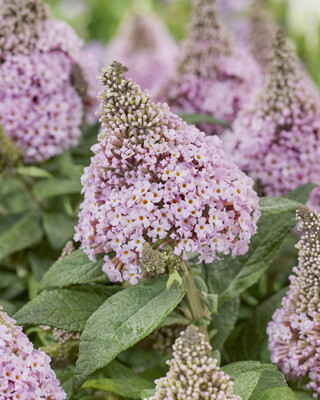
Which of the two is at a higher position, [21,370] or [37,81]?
[37,81]

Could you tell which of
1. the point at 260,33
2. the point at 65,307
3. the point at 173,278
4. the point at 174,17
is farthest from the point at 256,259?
the point at 174,17

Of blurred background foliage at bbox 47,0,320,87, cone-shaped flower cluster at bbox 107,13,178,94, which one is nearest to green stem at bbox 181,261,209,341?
cone-shaped flower cluster at bbox 107,13,178,94

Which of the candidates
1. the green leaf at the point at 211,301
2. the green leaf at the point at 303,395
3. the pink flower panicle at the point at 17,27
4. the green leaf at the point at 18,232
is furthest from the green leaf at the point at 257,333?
the pink flower panicle at the point at 17,27

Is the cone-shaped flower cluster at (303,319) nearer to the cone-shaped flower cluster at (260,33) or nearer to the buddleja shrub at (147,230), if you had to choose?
the buddleja shrub at (147,230)

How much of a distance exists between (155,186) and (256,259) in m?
0.52

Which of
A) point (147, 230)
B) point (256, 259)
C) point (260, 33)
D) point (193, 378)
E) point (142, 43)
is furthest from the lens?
point (142, 43)

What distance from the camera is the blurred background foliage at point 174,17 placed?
4.02 m

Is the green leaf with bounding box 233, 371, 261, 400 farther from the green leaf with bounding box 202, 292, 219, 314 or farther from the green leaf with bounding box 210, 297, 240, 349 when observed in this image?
the green leaf with bounding box 210, 297, 240, 349

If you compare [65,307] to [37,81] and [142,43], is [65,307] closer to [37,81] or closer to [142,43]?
[37,81]

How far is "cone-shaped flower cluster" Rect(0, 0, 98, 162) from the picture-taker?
1981mm

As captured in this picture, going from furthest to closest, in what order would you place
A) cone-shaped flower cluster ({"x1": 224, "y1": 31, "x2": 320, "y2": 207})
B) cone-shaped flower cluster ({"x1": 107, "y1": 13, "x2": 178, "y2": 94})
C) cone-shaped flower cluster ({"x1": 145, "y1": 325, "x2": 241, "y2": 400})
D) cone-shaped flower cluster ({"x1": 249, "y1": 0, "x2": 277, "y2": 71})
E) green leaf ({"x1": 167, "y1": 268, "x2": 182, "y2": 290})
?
cone-shaped flower cluster ({"x1": 107, "y1": 13, "x2": 178, "y2": 94})
cone-shaped flower cluster ({"x1": 249, "y1": 0, "x2": 277, "y2": 71})
cone-shaped flower cluster ({"x1": 224, "y1": 31, "x2": 320, "y2": 207})
green leaf ({"x1": 167, "y1": 268, "x2": 182, "y2": 290})
cone-shaped flower cluster ({"x1": 145, "y1": 325, "x2": 241, "y2": 400})

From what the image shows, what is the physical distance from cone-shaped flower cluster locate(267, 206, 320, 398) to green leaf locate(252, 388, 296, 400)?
148 millimetres

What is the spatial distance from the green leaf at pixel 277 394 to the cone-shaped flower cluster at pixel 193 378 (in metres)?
0.17

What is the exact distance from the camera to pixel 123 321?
1.32 metres
